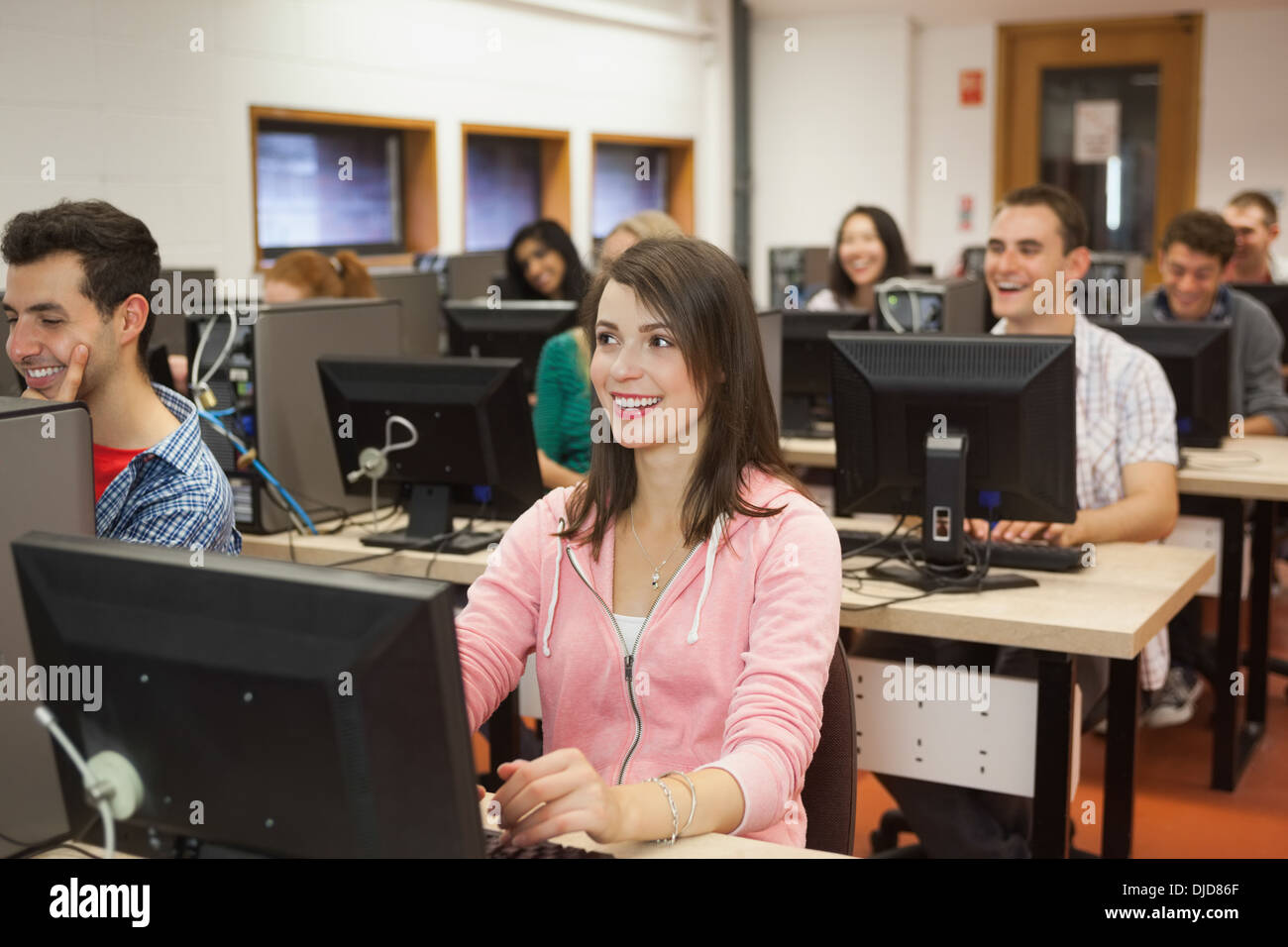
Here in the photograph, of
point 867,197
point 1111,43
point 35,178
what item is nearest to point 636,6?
point 867,197

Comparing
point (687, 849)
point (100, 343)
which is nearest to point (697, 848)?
point (687, 849)

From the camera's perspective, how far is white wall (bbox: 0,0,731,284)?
502cm

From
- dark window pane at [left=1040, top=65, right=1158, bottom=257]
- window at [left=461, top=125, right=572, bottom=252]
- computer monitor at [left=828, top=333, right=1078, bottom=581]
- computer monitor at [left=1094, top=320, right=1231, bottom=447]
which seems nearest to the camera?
computer monitor at [left=828, top=333, right=1078, bottom=581]

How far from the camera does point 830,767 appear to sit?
1641mm

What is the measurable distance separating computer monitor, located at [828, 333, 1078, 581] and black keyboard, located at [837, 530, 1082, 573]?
0.13 meters

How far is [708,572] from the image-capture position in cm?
160

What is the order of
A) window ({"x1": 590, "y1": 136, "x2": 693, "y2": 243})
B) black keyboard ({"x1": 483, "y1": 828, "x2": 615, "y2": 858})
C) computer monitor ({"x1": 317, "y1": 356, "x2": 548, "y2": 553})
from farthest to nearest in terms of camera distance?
window ({"x1": 590, "y1": 136, "x2": 693, "y2": 243}) < computer monitor ({"x1": 317, "y1": 356, "x2": 548, "y2": 553}) < black keyboard ({"x1": 483, "y1": 828, "x2": 615, "y2": 858})

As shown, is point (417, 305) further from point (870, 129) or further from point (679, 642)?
point (870, 129)

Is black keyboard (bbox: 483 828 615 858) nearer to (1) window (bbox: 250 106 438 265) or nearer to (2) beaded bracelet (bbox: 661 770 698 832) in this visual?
(2) beaded bracelet (bbox: 661 770 698 832)

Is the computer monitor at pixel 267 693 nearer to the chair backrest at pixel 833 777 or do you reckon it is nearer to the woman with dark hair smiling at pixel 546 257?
the chair backrest at pixel 833 777

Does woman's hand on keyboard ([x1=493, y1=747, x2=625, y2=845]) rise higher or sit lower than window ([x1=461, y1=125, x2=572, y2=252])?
lower

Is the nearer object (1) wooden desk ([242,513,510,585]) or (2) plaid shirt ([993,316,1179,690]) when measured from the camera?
(1) wooden desk ([242,513,510,585])

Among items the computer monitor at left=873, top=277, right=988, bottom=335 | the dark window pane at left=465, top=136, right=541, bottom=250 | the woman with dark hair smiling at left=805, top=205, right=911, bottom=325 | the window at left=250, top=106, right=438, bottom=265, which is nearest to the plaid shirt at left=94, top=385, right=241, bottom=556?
the computer monitor at left=873, top=277, right=988, bottom=335

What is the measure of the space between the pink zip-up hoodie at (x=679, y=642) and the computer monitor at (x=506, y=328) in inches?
90.0
